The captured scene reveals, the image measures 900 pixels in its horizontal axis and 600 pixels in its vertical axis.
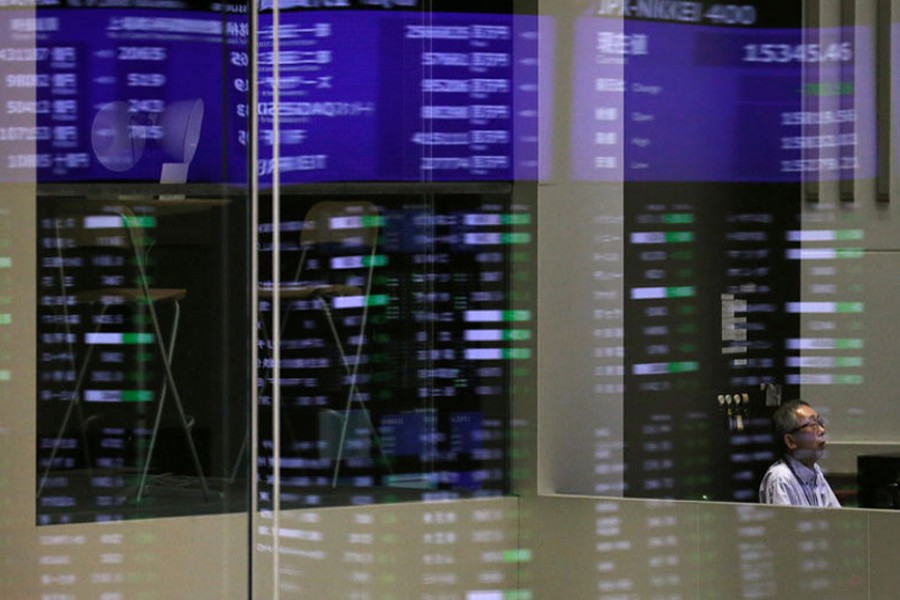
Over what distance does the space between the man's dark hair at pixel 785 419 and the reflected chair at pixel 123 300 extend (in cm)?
149

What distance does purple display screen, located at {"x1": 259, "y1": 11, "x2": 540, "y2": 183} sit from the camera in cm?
320

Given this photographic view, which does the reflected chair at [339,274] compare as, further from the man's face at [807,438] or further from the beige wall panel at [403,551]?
the man's face at [807,438]

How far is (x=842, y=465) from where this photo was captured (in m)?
3.19

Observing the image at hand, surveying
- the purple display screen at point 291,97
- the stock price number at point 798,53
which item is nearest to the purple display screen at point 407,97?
the purple display screen at point 291,97

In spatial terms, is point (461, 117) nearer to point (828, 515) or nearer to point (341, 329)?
point (341, 329)

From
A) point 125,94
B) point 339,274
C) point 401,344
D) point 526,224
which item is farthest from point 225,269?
point 526,224

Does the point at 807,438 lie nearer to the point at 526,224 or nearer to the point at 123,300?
the point at 526,224

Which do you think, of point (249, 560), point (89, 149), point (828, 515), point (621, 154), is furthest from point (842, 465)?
point (89, 149)

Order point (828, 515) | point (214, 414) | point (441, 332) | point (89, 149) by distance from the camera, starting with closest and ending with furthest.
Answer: point (214, 414) < point (89, 149) < point (828, 515) < point (441, 332)

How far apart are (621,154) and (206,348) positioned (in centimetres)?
152

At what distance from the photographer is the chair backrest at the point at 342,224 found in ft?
10.4

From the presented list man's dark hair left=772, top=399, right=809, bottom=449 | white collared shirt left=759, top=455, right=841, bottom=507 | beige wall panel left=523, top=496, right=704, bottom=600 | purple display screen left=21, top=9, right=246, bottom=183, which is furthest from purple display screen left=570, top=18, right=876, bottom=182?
purple display screen left=21, top=9, right=246, bottom=183

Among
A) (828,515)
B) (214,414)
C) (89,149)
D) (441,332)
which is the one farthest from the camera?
(441,332)

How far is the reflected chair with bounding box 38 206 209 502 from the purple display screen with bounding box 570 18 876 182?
1360 millimetres
